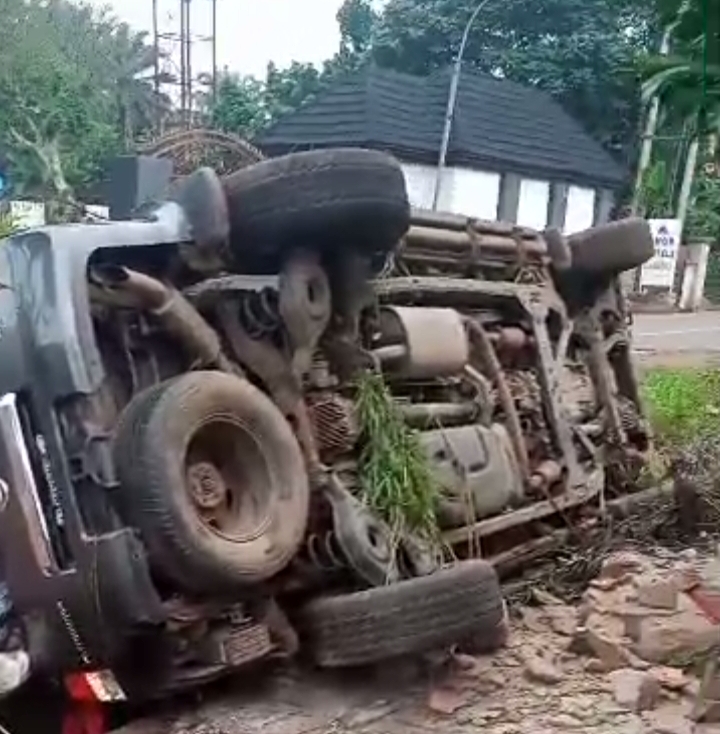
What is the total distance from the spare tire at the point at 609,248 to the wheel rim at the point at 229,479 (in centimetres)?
284

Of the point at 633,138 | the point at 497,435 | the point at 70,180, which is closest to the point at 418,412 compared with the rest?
the point at 497,435

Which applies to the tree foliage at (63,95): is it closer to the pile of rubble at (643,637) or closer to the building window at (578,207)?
the building window at (578,207)

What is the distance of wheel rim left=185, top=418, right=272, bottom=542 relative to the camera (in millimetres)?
3818

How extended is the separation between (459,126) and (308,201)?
68.4ft

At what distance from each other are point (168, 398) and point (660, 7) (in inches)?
77.7

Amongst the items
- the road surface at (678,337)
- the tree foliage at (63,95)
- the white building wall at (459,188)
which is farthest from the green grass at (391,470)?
the white building wall at (459,188)

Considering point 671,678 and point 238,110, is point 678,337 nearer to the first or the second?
point 238,110

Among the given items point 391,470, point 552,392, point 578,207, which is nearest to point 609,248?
point 552,392

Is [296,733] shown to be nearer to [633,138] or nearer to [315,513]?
[315,513]

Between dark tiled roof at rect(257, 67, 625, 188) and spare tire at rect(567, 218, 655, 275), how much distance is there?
1612 cm

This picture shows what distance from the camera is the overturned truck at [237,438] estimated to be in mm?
3643

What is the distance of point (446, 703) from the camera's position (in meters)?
4.00

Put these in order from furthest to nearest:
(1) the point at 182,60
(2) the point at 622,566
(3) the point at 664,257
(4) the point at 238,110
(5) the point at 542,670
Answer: (1) the point at 182,60 < (4) the point at 238,110 < (3) the point at 664,257 < (2) the point at 622,566 < (5) the point at 542,670

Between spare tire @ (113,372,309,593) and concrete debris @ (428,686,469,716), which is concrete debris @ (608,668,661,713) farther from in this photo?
spare tire @ (113,372,309,593)
